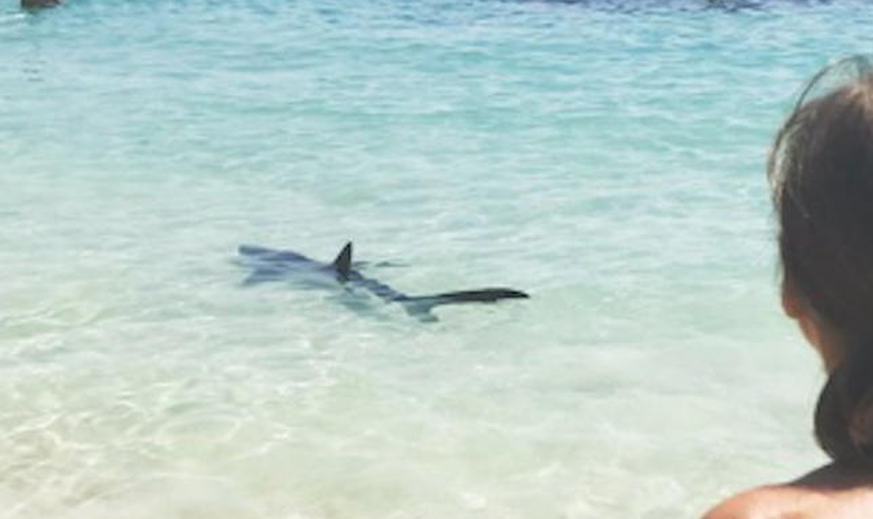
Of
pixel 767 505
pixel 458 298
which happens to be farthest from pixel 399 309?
pixel 767 505

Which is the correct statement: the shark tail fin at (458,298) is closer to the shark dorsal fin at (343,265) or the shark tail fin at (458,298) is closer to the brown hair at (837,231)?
the shark dorsal fin at (343,265)

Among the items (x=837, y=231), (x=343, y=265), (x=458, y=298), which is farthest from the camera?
(x=343, y=265)

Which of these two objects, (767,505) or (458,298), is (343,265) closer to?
(458,298)

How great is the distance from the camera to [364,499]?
14.2 feet

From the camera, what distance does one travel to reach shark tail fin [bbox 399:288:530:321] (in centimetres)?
606

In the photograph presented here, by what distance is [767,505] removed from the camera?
1.36 m

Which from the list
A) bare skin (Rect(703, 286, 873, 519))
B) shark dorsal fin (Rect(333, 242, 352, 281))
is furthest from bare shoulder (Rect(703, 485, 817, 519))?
shark dorsal fin (Rect(333, 242, 352, 281))

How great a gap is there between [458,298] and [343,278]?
618 millimetres

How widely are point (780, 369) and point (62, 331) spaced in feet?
9.56

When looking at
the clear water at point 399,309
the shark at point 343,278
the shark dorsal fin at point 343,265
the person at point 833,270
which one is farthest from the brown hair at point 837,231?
the shark dorsal fin at point 343,265

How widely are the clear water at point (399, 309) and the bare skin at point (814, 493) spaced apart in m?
2.86

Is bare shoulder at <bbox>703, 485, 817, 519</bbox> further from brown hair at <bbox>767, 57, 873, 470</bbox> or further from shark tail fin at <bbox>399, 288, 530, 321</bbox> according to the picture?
shark tail fin at <bbox>399, 288, 530, 321</bbox>

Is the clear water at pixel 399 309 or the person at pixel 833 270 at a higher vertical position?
the person at pixel 833 270

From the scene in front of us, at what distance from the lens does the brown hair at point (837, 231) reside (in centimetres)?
133
